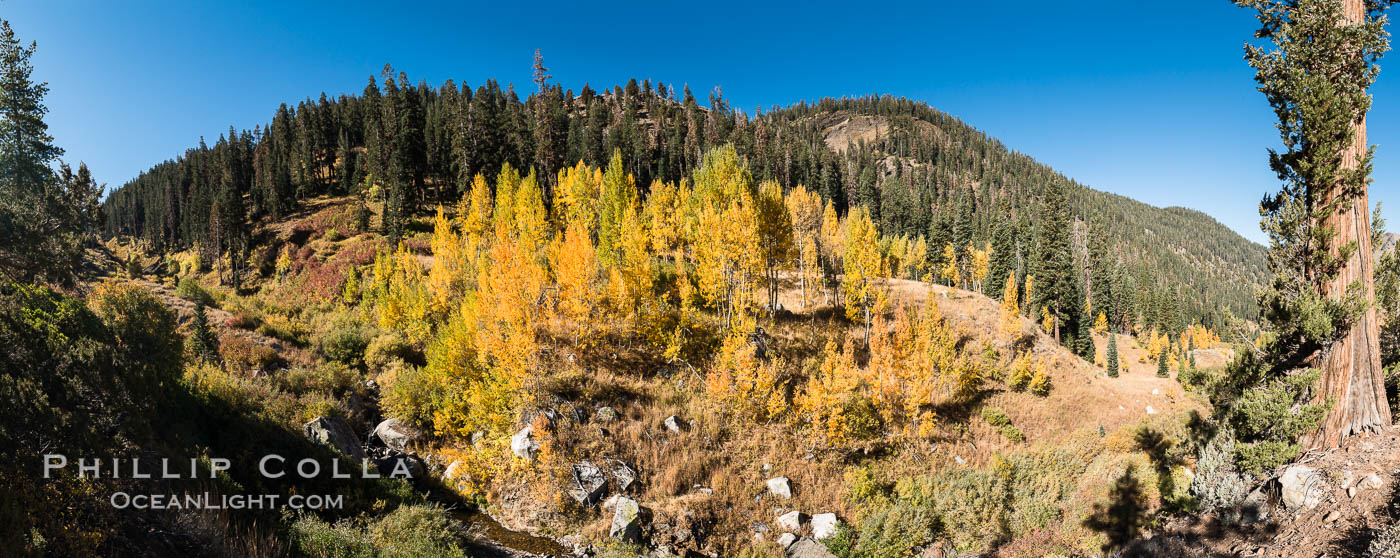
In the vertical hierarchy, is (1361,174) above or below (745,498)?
above

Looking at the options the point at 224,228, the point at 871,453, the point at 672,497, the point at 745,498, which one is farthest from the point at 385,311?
the point at 224,228

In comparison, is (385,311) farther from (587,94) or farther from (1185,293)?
(1185,293)

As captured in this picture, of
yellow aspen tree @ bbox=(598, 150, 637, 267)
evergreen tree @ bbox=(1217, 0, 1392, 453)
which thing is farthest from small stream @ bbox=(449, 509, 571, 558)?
yellow aspen tree @ bbox=(598, 150, 637, 267)

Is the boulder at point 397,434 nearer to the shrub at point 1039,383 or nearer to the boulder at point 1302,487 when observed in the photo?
the boulder at point 1302,487

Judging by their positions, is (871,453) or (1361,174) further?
(871,453)

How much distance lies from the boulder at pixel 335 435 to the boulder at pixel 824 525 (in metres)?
16.2

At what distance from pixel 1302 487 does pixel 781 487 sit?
13091mm

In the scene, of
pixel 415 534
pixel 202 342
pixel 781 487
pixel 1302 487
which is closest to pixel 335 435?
pixel 415 534

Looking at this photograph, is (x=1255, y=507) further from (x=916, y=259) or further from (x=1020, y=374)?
(x=916, y=259)

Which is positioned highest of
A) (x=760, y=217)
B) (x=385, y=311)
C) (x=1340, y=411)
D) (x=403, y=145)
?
(x=403, y=145)

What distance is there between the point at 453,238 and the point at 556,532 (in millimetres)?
31288

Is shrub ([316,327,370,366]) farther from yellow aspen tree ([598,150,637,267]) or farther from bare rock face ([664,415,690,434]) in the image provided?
bare rock face ([664,415,690,434])

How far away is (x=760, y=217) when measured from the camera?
2672 centimetres

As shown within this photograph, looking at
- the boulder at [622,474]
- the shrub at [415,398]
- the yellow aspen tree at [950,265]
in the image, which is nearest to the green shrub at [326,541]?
the boulder at [622,474]
